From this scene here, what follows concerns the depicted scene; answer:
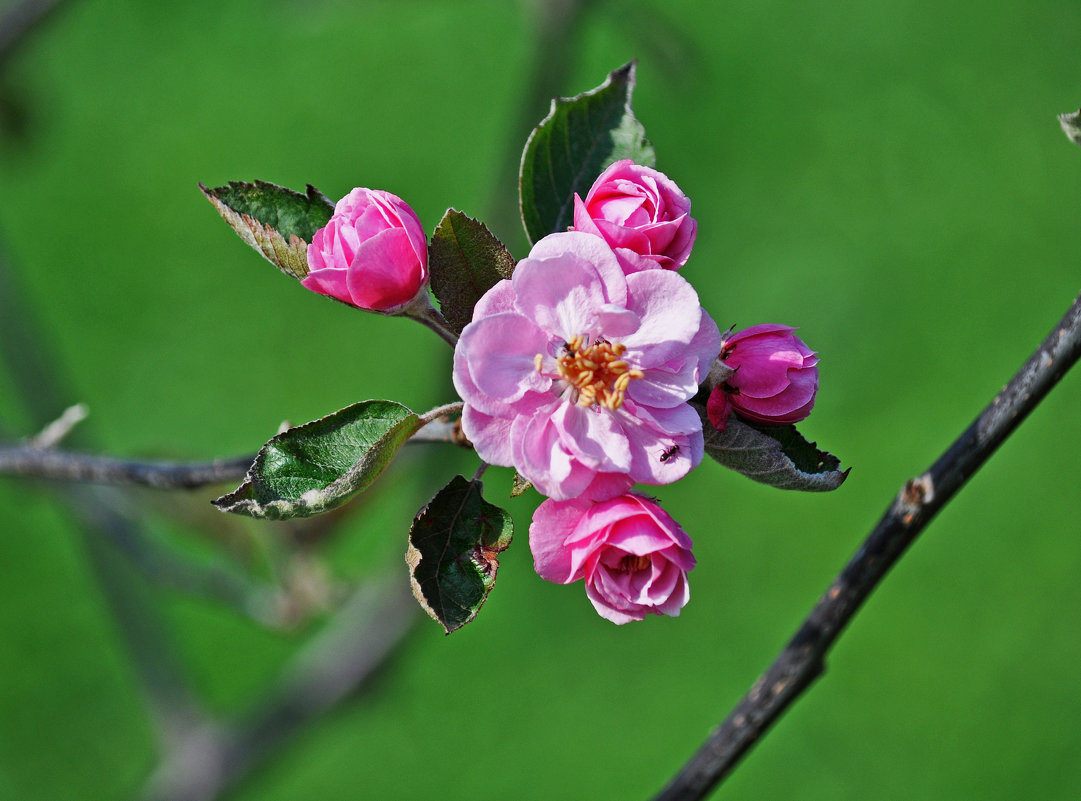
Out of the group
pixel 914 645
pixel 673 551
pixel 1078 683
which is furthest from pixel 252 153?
pixel 673 551

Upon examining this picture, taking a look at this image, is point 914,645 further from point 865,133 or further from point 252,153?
point 252,153

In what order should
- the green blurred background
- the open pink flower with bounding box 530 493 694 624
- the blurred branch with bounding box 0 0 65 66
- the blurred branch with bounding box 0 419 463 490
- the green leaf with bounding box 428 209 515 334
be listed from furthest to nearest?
the green blurred background, the blurred branch with bounding box 0 0 65 66, the blurred branch with bounding box 0 419 463 490, the green leaf with bounding box 428 209 515 334, the open pink flower with bounding box 530 493 694 624

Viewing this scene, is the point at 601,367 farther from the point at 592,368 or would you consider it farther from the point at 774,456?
the point at 774,456

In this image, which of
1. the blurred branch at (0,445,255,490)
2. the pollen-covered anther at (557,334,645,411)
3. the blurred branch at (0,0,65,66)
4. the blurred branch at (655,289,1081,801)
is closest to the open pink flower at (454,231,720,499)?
the pollen-covered anther at (557,334,645,411)

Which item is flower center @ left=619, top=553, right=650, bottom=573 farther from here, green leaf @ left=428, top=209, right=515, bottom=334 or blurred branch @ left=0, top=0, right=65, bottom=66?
blurred branch @ left=0, top=0, right=65, bottom=66

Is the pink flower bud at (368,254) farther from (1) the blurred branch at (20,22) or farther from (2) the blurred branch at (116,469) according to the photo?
(1) the blurred branch at (20,22)
